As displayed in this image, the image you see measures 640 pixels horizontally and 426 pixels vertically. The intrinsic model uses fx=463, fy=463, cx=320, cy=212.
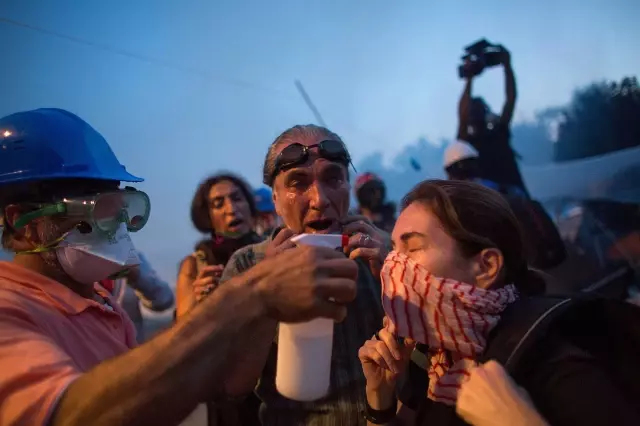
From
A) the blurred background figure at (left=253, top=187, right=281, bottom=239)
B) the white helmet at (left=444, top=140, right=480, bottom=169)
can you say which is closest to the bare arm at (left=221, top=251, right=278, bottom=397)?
the white helmet at (left=444, top=140, right=480, bottom=169)

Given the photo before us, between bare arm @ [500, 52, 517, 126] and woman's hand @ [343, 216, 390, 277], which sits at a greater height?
bare arm @ [500, 52, 517, 126]

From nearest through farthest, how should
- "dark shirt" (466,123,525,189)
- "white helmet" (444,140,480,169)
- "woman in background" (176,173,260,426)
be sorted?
"woman in background" (176,173,260,426)
"white helmet" (444,140,480,169)
"dark shirt" (466,123,525,189)

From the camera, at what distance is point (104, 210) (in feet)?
6.35

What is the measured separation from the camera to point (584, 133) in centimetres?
669

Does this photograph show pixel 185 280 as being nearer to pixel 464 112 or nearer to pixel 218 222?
pixel 218 222

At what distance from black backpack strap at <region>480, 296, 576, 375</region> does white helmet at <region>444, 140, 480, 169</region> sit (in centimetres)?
331

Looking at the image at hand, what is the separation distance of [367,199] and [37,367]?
4.82m

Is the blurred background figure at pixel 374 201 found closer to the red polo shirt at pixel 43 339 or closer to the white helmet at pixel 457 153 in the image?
the white helmet at pixel 457 153

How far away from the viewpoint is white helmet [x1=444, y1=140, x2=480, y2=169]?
15.6ft

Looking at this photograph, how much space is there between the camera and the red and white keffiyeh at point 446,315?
64.9 inches

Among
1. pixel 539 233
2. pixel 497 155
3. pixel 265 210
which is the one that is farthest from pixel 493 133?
pixel 265 210

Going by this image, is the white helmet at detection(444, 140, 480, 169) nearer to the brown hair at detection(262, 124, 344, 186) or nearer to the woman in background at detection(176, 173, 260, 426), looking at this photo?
the woman in background at detection(176, 173, 260, 426)

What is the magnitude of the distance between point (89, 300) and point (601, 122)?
6811 millimetres

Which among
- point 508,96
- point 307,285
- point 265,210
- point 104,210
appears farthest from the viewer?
point 265,210
